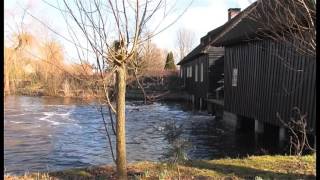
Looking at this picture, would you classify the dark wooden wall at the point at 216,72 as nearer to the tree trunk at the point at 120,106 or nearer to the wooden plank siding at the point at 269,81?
the wooden plank siding at the point at 269,81

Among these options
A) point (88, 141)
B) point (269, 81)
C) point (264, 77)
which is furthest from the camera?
point (88, 141)

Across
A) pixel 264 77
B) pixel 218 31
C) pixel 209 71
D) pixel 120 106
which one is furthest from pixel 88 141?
pixel 218 31

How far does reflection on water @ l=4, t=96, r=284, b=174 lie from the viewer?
49.9 ft

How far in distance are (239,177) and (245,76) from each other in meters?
13.7

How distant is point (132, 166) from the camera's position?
9.36 meters

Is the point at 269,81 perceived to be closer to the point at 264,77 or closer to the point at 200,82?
the point at 264,77

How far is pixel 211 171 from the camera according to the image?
867 centimetres

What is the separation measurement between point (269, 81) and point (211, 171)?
34.4ft

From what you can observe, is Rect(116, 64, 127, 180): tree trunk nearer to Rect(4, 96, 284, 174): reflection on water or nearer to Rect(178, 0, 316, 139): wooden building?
Rect(4, 96, 284, 174): reflection on water

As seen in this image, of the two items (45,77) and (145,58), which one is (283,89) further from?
(45,77)

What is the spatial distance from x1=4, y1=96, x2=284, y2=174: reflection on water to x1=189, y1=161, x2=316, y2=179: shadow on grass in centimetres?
255

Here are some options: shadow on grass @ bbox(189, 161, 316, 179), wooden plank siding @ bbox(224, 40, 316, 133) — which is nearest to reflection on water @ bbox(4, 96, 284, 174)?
wooden plank siding @ bbox(224, 40, 316, 133)

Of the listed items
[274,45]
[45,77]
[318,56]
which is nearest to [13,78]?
[45,77]

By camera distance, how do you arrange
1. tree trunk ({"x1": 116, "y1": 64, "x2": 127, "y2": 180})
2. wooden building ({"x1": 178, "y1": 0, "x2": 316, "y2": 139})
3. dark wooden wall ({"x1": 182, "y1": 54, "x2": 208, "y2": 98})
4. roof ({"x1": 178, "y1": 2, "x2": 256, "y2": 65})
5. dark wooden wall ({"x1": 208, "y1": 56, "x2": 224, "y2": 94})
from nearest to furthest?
tree trunk ({"x1": 116, "y1": 64, "x2": 127, "y2": 180}) < wooden building ({"x1": 178, "y1": 0, "x2": 316, "y2": 139}) < roof ({"x1": 178, "y1": 2, "x2": 256, "y2": 65}) < dark wooden wall ({"x1": 208, "y1": 56, "x2": 224, "y2": 94}) < dark wooden wall ({"x1": 182, "y1": 54, "x2": 208, "y2": 98})
